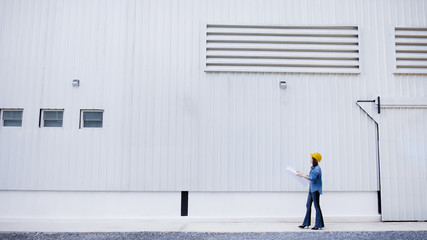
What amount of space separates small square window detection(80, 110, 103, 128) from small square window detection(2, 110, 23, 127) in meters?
1.61

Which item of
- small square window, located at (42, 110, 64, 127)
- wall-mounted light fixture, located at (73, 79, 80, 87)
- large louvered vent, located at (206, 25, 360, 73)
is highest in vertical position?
large louvered vent, located at (206, 25, 360, 73)

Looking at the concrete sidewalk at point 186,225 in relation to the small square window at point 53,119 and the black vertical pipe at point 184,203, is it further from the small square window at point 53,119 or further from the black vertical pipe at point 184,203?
the small square window at point 53,119

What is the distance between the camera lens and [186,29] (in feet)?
25.5

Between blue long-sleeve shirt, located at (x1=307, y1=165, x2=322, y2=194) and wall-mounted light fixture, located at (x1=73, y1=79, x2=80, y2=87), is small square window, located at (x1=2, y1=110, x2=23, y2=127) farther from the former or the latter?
blue long-sleeve shirt, located at (x1=307, y1=165, x2=322, y2=194)

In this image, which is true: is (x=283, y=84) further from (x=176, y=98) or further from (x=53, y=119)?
(x=53, y=119)

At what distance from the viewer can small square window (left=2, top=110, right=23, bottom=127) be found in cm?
765

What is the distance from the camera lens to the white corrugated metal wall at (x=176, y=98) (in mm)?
7406

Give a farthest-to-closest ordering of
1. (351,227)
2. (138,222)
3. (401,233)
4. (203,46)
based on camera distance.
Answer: (203,46), (138,222), (351,227), (401,233)

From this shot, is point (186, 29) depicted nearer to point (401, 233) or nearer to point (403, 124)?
point (403, 124)

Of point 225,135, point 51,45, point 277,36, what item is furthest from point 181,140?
point 51,45

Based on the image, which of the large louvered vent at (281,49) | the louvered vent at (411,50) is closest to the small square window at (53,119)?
the large louvered vent at (281,49)

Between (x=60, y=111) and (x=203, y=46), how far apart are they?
397 centimetres

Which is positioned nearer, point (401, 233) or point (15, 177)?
point (401, 233)

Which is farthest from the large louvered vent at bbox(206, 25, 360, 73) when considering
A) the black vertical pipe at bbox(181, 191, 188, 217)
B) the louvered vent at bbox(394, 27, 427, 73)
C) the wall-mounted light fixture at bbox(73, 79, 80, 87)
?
the wall-mounted light fixture at bbox(73, 79, 80, 87)
